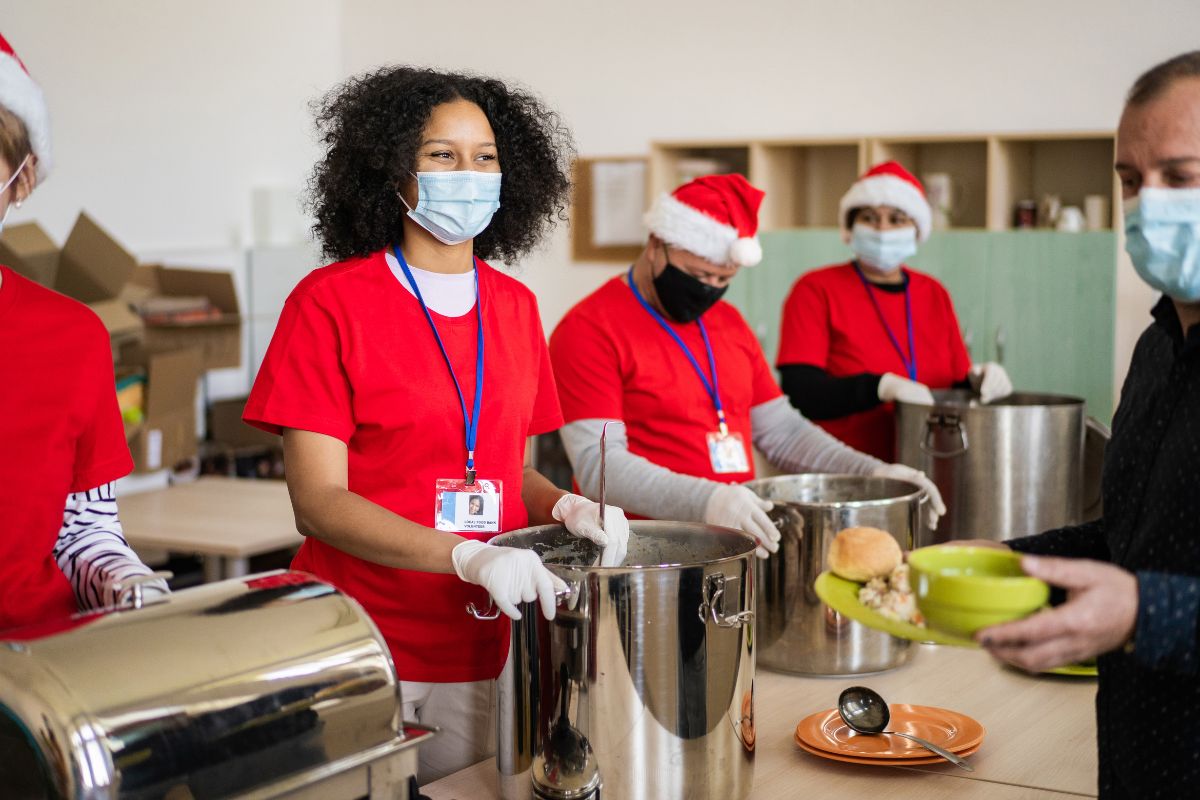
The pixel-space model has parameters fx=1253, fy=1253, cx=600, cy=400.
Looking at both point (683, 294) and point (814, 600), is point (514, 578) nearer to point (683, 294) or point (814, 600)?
point (814, 600)

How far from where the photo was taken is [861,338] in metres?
2.94

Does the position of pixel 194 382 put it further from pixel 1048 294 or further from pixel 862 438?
pixel 1048 294

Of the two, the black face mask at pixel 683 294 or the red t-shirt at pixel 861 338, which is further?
the red t-shirt at pixel 861 338

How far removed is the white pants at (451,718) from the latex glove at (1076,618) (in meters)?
0.83

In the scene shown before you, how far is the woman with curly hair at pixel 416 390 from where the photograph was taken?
1562mm

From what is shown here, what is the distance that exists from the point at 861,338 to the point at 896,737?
1496 mm

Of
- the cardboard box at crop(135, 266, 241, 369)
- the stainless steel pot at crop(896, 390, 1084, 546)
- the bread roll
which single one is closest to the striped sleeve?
the bread roll

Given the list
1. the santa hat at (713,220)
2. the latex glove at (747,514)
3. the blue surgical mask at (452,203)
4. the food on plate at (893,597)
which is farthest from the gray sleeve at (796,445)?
the food on plate at (893,597)

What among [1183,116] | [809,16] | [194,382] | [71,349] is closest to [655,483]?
[71,349]

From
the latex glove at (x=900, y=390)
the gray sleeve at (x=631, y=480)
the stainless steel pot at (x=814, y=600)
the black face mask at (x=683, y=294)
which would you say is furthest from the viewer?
the latex glove at (x=900, y=390)

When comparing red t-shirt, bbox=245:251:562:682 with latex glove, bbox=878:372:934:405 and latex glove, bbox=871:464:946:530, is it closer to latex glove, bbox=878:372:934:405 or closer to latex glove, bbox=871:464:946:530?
latex glove, bbox=871:464:946:530

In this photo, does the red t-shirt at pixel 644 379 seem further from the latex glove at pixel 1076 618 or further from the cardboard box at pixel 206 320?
the cardboard box at pixel 206 320

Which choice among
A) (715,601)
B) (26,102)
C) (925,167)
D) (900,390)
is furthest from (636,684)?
(925,167)

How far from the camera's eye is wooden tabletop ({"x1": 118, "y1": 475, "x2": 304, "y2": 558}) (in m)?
3.23
